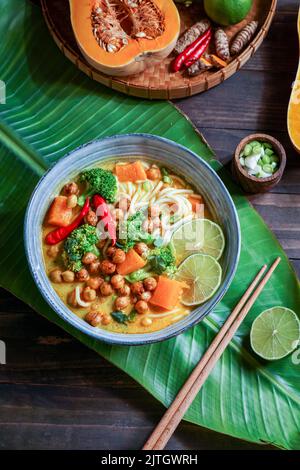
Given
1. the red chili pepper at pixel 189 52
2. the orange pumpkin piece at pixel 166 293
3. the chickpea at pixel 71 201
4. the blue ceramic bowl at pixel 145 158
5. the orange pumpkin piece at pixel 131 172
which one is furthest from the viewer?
the red chili pepper at pixel 189 52

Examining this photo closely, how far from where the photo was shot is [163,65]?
4582 millimetres

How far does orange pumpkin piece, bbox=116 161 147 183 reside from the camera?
4.35 metres

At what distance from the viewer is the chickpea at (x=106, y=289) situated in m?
4.17

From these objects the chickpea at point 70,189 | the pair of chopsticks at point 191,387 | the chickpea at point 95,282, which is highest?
the chickpea at point 70,189

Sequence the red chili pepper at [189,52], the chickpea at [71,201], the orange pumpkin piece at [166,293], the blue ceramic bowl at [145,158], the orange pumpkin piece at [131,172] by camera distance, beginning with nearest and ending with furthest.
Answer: the blue ceramic bowl at [145,158], the orange pumpkin piece at [166,293], the chickpea at [71,201], the orange pumpkin piece at [131,172], the red chili pepper at [189,52]

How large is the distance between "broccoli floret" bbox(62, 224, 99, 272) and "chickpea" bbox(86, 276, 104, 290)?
0.37ft

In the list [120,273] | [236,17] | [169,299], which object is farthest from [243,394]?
[236,17]

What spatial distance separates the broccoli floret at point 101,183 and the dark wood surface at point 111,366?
2.73ft

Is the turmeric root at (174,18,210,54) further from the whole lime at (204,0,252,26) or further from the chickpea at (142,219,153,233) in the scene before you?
the chickpea at (142,219,153,233)

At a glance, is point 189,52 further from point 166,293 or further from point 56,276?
point 56,276

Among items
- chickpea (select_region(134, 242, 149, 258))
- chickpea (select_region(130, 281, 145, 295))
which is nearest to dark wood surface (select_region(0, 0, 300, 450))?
chickpea (select_region(130, 281, 145, 295))

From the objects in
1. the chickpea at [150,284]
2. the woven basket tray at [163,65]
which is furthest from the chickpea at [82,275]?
the woven basket tray at [163,65]

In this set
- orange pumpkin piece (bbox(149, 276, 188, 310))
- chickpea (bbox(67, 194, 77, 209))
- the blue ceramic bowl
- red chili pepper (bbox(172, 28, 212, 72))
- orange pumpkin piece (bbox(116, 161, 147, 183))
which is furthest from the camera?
red chili pepper (bbox(172, 28, 212, 72))

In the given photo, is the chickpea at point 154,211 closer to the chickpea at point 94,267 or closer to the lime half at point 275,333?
the chickpea at point 94,267
